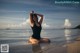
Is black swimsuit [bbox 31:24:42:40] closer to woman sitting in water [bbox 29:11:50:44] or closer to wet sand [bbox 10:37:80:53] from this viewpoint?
woman sitting in water [bbox 29:11:50:44]

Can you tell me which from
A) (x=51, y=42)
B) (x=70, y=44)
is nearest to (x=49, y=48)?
(x=51, y=42)

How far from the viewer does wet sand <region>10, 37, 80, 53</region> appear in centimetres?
215

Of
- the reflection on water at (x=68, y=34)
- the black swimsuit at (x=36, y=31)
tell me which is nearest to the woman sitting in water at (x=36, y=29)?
the black swimsuit at (x=36, y=31)

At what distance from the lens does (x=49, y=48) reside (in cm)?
218

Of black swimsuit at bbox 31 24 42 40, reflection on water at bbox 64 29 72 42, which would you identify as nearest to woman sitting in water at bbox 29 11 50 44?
black swimsuit at bbox 31 24 42 40

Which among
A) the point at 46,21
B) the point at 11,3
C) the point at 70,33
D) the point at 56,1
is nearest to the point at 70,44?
the point at 70,33

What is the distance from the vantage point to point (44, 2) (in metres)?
2.18

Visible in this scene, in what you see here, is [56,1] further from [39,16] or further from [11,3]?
[11,3]

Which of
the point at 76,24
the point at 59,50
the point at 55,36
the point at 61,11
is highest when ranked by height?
the point at 61,11

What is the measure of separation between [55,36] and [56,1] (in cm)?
40

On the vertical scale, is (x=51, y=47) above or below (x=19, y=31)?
below

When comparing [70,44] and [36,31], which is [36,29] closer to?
[36,31]

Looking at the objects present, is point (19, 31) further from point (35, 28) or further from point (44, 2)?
point (44, 2)

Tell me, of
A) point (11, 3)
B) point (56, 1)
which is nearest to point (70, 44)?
point (56, 1)
